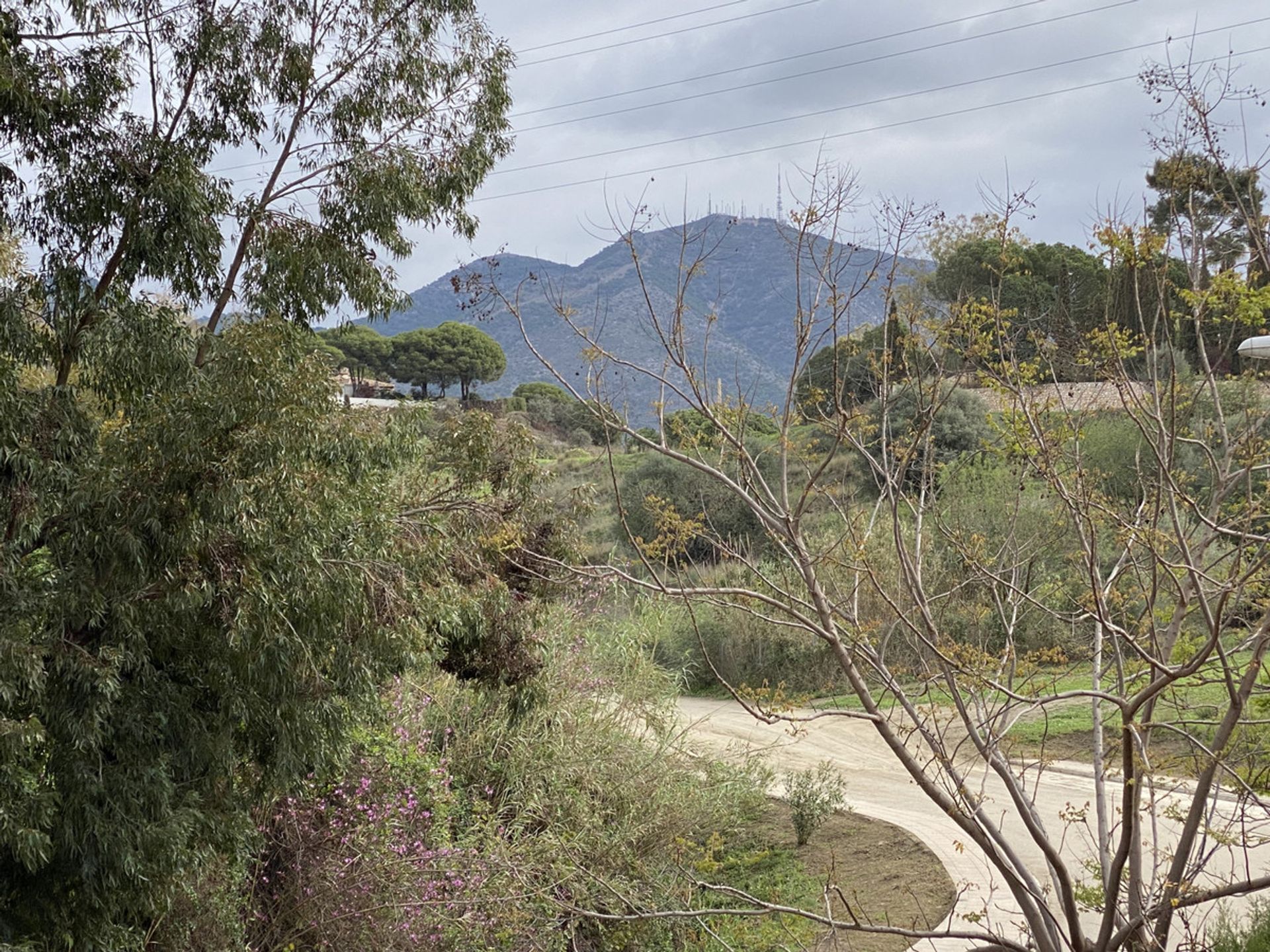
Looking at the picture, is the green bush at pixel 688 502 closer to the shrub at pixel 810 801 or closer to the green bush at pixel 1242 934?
the shrub at pixel 810 801

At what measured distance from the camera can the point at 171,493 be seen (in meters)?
5.00

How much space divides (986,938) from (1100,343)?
2.23m

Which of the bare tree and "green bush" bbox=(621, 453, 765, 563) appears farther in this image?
"green bush" bbox=(621, 453, 765, 563)

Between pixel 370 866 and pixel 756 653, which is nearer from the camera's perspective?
pixel 370 866

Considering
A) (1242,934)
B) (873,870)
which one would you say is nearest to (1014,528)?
(1242,934)

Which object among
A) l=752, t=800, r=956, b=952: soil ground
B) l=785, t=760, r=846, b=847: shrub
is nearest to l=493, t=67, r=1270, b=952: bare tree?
l=752, t=800, r=956, b=952: soil ground

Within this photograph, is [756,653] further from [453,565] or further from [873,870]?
[453,565]

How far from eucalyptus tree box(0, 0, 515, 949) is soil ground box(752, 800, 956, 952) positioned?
3259 mm

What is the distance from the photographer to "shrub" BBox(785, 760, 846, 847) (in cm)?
939

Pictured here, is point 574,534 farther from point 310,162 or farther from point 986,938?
point 986,938

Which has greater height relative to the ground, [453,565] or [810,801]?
[453,565]

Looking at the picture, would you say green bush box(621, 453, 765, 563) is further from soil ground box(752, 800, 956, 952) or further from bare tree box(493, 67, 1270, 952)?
bare tree box(493, 67, 1270, 952)

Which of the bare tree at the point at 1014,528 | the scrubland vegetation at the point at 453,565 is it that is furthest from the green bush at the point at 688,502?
the bare tree at the point at 1014,528

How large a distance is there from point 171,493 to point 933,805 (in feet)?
24.2
